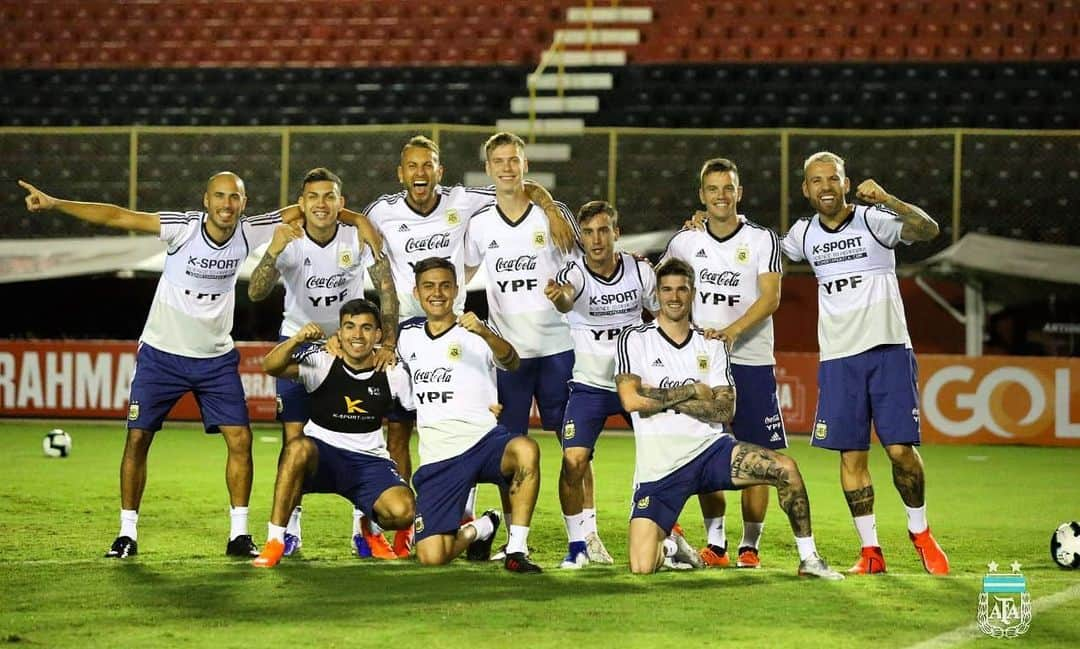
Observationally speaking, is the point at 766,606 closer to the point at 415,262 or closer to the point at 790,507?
the point at 790,507

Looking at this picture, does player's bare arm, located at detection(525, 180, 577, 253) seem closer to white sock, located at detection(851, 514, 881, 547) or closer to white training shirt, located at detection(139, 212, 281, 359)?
white training shirt, located at detection(139, 212, 281, 359)

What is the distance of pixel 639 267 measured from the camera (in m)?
8.55

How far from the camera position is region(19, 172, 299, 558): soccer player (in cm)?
862

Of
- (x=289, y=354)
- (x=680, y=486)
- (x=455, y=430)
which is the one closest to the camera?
(x=680, y=486)

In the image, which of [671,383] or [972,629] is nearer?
[972,629]

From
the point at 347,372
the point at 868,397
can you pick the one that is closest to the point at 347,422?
the point at 347,372

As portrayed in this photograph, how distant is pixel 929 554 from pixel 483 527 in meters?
2.31

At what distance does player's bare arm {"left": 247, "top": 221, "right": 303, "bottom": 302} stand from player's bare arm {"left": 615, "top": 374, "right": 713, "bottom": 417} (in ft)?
6.69

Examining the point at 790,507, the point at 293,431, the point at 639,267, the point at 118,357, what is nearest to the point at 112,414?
the point at 118,357

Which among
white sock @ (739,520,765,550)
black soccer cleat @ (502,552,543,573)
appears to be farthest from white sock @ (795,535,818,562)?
black soccer cleat @ (502,552,543,573)

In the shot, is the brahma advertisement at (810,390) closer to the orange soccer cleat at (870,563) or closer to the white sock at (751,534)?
the white sock at (751,534)

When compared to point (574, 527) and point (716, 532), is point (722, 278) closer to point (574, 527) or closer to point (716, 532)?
point (716, 532)

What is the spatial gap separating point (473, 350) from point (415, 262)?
0.88 meters

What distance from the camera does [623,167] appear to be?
18406mm
